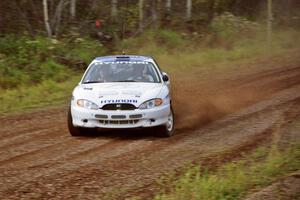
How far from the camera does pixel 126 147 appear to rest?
9812 millimetres

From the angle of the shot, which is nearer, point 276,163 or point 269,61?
point 276,163

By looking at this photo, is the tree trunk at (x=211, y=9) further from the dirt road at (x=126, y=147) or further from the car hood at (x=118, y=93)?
the car hood at (x=118, y=93)

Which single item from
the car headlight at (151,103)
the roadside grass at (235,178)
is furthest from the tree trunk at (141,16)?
the roadside grass at (235,178)

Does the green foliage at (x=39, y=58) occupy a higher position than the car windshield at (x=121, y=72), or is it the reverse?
the car windshield at (x=121, y=72)

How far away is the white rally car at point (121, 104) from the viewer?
10195 millimetres

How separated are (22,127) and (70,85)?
6010 mm

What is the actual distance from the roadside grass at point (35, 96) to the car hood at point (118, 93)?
4490 millimetres

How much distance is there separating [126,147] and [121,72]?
2214mm

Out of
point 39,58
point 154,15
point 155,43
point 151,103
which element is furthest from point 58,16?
point 151,103

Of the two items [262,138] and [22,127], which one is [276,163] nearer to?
[262,138]

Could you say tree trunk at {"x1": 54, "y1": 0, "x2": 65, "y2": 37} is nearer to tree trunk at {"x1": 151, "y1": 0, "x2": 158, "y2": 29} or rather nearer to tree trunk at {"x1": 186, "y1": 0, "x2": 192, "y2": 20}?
tree trunk at {"x1": 151, "y1": 0, "x2": 158, "y2": 29}

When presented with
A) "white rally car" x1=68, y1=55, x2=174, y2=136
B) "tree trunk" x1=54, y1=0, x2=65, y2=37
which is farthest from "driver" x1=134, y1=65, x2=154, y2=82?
"tree trunk" x1=54, y1=0, x2=65, y2=37

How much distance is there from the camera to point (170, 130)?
1084cm

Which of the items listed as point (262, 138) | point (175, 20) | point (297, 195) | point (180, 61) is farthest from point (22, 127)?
point (175, 20)
